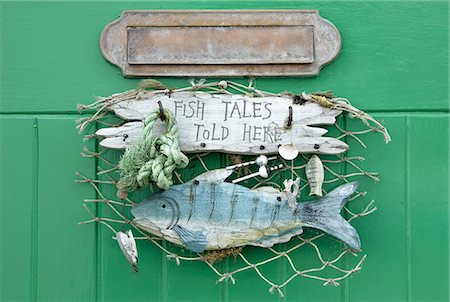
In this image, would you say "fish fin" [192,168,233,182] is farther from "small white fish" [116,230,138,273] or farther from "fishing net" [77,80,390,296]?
"small white fish" [116,230,138,273]

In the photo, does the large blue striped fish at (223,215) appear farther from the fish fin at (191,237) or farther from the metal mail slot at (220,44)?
the metal mail slot at (220,44)

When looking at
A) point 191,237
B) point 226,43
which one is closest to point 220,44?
point 226,43

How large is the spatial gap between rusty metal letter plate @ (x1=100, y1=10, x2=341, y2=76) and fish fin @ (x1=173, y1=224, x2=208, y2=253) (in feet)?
0.93

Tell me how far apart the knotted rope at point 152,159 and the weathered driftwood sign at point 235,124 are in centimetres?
5

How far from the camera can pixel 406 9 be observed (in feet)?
3.50

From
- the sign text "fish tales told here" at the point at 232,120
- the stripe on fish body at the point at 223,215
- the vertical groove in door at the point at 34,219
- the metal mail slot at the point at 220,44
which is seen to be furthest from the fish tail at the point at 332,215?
the vertical groove in door at the point at 34,219

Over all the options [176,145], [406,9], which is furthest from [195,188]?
[406,9]

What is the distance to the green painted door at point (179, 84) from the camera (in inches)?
41.0

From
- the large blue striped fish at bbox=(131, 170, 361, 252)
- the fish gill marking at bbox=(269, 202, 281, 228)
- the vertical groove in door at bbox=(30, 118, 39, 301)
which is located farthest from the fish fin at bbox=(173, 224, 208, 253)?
the vertical groove in door at bbox=(30, 118, 39, 301)

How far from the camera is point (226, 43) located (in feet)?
3.39

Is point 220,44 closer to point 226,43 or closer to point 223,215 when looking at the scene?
point 226,43

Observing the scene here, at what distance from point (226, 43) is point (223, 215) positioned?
31cm

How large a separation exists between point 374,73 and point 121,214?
0.54 meters

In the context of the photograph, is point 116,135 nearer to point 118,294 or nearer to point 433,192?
point 118,294
